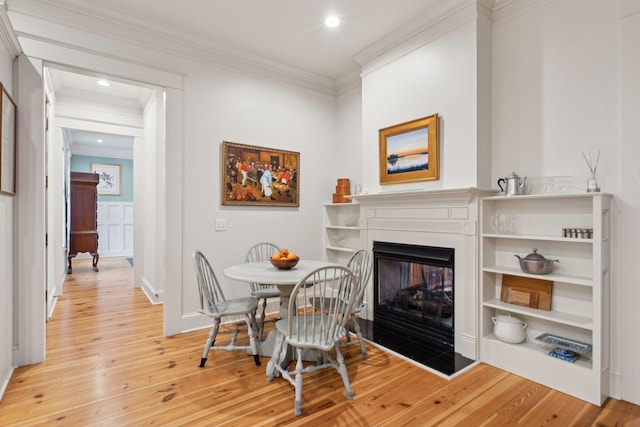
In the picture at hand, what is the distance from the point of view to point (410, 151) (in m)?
3.20

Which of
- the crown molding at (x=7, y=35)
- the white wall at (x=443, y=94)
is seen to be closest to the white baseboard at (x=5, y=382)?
the crown molding at (x=7, y=35)

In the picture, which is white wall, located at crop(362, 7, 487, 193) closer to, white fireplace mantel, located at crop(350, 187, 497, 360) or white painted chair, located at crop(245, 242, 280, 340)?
white fireplace mantel, located at crop(350, 187, 497, 360)

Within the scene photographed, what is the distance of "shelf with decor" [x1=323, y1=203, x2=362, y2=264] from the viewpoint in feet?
13.9

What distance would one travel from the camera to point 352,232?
4.30 meters

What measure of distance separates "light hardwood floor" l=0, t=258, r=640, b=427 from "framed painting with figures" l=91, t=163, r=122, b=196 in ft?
22.0

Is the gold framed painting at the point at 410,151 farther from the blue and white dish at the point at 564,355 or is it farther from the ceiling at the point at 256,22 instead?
the blue and white dish at the point at 564,355

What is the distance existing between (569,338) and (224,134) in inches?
142

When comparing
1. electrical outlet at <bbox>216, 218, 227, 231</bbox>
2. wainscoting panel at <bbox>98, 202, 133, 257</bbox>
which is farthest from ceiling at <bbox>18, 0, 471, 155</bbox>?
wainscoting panel at <bbox>98, 202, 133, 257</bbox>

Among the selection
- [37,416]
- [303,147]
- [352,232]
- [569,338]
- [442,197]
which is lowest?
[37,416]

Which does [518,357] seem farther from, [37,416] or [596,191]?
[37,416]

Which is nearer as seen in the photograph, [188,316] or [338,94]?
[188,316]

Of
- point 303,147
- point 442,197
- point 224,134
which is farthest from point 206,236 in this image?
point 442,197

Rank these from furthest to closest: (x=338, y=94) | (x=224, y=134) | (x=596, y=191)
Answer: (x=338, y=94), (x=224, y=134), (x=596, y=191)

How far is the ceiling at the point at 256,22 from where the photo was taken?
2.79 metres
